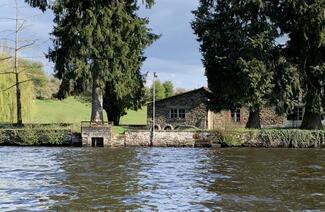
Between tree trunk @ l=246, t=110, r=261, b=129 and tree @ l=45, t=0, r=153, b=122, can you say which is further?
tree trunk @ l=246, t=110, r=261, b=129

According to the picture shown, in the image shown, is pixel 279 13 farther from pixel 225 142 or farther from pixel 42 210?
pixel 42 210

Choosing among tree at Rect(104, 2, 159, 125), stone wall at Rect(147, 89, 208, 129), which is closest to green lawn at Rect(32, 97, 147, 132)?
stone wall at Rect(147, 89, 208, 129)

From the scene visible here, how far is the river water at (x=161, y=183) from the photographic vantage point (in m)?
16.1

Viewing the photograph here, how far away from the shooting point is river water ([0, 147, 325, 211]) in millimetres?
16094

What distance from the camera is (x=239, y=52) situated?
146 feet

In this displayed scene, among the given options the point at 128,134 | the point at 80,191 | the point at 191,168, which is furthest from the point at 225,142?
the point at 80,191

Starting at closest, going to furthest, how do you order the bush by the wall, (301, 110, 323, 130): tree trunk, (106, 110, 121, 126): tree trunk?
the bush by the wall → (301, 110, 323, 130): tree trunk → (106, 110, 121, 126): tree trunk

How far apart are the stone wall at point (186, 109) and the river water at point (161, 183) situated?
26.5m

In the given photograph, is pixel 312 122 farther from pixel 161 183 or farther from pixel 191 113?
pixel 161 183

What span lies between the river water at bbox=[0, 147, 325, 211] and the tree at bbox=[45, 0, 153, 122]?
48.3 ft

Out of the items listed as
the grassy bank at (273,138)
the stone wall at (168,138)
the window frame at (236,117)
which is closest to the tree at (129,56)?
the stone wall at (168,138)

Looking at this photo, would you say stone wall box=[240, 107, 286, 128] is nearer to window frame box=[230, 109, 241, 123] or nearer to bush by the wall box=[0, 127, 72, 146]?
window frame box=[230, 109, 241, 123]

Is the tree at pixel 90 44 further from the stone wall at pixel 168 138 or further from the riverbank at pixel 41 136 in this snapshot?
the stone wall at pixel 168 138

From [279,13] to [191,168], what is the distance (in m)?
22.9
